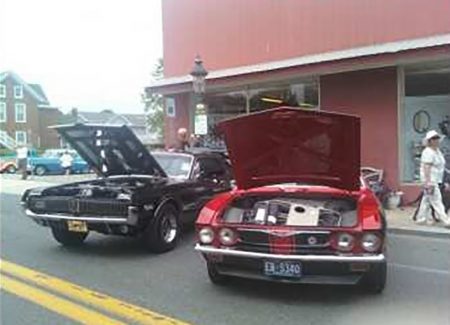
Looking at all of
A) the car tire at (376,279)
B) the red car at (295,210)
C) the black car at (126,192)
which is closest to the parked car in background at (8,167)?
the black car at (126,192)

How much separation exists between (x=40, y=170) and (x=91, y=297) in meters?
30.6

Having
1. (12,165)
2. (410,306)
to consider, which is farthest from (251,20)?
(12,165)

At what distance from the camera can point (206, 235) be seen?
262 inches

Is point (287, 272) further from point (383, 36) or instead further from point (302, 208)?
point (383, 36)

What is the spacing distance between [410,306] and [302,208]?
1.47m

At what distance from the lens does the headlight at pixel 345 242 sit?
616cm

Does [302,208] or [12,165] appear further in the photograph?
[12,165]

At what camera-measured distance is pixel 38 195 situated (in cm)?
912

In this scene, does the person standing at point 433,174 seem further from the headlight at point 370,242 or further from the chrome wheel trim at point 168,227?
the headlight at point 370,242

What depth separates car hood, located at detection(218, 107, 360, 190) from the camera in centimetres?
666

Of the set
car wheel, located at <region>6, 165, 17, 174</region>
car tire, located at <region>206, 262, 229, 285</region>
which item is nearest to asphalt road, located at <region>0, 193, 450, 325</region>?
car tire, located at <region>206, 262, 229, 285</region>

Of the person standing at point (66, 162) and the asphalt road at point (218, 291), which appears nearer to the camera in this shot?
the asphalt road at point (218, 291)

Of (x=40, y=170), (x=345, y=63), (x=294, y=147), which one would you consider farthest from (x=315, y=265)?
(x=40, y=170)

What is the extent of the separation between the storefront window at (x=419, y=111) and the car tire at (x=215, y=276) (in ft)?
Result: 26.6
